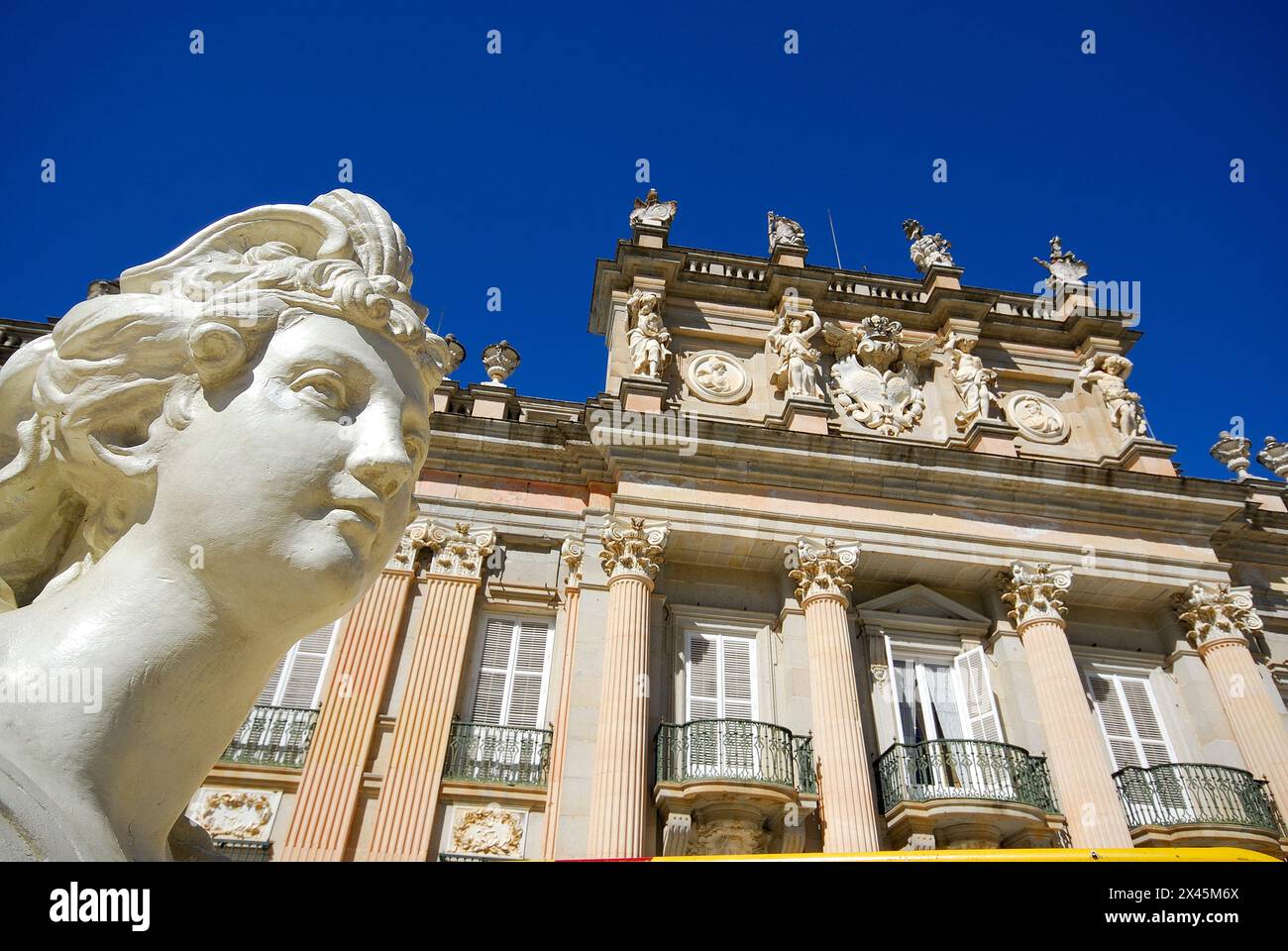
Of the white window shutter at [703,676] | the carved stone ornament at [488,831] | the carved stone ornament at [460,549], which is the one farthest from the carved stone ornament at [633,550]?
the carved stone ornament at [488,831]

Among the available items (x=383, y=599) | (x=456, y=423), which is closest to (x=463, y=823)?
(x=383, y=599)

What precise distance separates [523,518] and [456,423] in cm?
189

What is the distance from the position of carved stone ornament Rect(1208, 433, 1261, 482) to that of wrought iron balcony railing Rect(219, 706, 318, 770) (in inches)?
679

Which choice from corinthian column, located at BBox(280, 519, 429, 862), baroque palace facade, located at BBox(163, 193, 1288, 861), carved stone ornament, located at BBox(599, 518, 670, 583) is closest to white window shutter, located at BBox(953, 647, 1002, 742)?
baroque palace facade, located at BBox(163, 193, 1288, 861)

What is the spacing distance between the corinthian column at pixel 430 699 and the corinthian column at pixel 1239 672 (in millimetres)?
10951

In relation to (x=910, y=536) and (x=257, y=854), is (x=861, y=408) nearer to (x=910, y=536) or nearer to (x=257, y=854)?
(x=910, y=536)

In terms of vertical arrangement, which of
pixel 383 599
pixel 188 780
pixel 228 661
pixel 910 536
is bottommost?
pixel 188 780

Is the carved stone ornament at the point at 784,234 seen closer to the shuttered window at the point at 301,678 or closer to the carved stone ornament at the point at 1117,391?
the carved stone ornament at the point at 1117,391

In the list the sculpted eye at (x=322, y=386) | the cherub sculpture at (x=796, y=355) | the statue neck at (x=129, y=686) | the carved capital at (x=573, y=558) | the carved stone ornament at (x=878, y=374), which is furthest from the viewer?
the carved stone ornament at (x=878, y=374)

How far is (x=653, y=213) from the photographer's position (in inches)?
697

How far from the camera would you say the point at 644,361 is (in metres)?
14.6

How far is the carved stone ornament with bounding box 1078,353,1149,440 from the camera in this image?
50.2 feet

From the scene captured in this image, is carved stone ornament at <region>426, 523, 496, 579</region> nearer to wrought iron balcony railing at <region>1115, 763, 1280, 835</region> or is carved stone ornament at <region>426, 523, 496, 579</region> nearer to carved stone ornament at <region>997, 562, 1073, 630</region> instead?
carved stone ornament at <region>997, 562, 1073, 630</region>

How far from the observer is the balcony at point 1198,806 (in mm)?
10508
